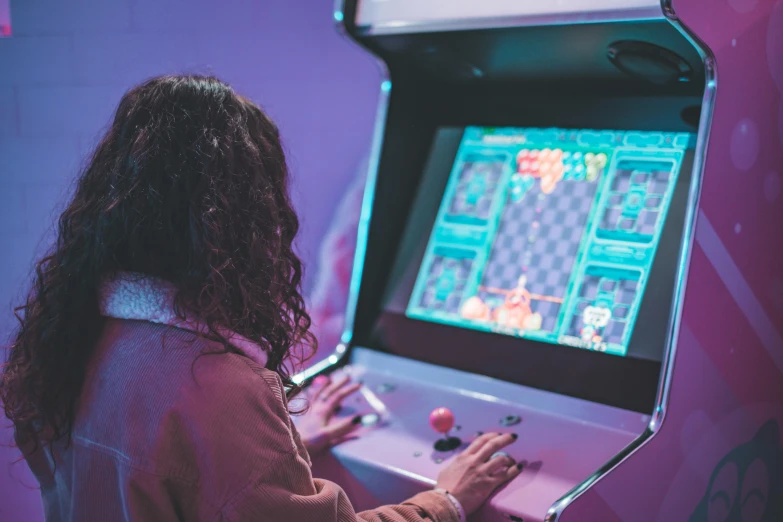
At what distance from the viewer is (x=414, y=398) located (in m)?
1.53

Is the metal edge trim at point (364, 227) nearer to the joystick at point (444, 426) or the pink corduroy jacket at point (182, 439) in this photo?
the joystick at point (444, 426)

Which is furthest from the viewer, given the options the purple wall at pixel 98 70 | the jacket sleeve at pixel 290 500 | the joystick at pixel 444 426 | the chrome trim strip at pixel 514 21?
the purple wall at pixel 98 70

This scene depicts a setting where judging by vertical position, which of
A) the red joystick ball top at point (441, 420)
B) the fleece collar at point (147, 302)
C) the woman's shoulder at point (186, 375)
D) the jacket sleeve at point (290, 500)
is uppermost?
the fleece collar at point (147, 302)

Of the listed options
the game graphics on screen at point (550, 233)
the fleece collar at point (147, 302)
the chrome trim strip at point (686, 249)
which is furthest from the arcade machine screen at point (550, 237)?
the fleece collar at point (147, 302)

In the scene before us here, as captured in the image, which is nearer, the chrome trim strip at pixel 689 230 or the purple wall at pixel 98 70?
the chrome trim strip at pixel 689 230

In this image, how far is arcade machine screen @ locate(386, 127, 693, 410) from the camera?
1.38 metres

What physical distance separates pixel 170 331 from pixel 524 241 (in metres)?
0.85

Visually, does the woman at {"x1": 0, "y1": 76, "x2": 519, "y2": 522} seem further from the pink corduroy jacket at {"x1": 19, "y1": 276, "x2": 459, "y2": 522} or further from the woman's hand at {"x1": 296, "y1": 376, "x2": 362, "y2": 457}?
the woman's hand at {"x1": 296, "y1": 376, "x2": 362, "y2": 457}

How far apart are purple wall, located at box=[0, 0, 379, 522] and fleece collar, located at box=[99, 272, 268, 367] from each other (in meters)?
1.13

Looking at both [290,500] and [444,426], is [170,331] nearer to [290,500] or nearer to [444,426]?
[290,500]

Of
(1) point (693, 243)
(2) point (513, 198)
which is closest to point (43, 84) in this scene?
(2) point (513, 198)

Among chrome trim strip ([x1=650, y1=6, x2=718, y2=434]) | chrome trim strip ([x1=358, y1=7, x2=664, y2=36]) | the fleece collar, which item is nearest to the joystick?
chrome trim strip ([x1=650, y1=6, x2=718, y2=434])

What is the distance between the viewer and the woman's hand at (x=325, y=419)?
4.49 ft

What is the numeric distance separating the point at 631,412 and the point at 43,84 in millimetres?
1783
